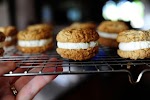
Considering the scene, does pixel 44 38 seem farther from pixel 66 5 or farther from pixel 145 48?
pixel 66 5

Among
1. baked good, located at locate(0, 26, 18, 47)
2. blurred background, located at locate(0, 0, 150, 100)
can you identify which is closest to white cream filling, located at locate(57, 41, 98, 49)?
baked good, located at locate(0, 26, 18, 47)

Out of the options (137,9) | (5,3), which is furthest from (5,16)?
(137,9)

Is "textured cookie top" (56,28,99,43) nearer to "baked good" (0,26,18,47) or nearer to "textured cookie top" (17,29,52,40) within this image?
"textured cookie top" (17,29,52,40)

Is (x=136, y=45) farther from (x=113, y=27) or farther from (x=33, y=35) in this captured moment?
(x=33, y=35)

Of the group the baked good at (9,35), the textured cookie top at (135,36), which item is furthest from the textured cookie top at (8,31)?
the textured cookie top at (135,36)

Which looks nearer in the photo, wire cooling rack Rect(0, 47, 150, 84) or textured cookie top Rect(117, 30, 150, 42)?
wire cooling rack Rect(0, 47, 150, 84)

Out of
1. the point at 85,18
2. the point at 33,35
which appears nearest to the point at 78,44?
the point at 33,35

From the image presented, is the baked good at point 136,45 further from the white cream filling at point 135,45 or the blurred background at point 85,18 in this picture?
the blurred background at point 85,18
